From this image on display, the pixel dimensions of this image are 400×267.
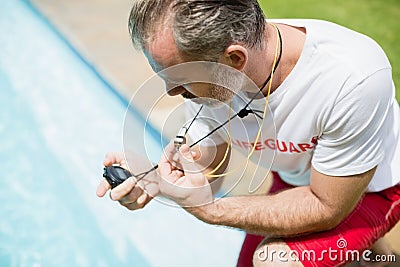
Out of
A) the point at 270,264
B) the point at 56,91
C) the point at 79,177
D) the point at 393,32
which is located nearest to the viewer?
the point at 270,264

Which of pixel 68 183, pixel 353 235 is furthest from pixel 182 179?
pixel 68 183

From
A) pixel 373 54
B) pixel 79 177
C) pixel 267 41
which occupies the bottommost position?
pixel 79 177

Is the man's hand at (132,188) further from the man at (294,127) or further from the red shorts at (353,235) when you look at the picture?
the red shorts at (353,235)

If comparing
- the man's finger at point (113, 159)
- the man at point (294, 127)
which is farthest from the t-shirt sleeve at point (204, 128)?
the man's finger at point (113, 159)

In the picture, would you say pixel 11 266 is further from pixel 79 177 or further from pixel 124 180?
pixel 124 180

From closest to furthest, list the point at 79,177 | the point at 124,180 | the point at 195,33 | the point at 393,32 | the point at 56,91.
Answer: the point at 195,33 → the point at 124,180 → the point at 79,177 → the point at 56,91 → the point at 393,32

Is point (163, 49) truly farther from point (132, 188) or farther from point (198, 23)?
point (132, 188)

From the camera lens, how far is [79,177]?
3010mm

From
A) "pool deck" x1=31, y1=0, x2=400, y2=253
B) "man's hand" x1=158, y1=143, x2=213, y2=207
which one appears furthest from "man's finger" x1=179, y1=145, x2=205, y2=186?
"pool deck" x1=31, y1=0, x2=400, y2=253

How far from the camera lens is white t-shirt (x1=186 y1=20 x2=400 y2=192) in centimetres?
173

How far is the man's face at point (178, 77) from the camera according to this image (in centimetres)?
164

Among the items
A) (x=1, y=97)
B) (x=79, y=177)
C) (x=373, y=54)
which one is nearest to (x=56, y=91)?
(x=1, y=97)

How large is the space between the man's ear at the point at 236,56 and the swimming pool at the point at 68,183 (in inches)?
16.1

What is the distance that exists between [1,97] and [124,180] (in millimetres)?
2087
